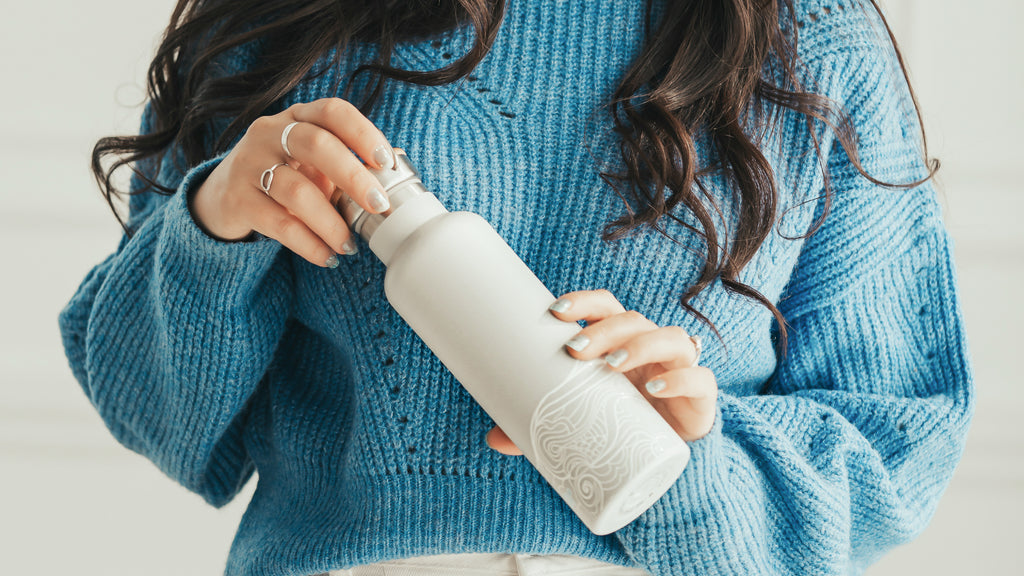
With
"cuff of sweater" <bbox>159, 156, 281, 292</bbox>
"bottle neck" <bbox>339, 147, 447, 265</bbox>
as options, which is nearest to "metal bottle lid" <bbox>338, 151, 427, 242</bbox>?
"bottle neck" <bbox>339, 147, 447, 265</bbox>

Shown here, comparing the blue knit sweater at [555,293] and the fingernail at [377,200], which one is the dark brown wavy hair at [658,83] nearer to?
the blue knit sweater at [555,293]

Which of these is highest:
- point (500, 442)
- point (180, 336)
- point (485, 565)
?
point (180, 336)

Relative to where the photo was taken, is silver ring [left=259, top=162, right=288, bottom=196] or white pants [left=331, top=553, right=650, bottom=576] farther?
white pants [left=331, top=553, right=650, bottom=576]

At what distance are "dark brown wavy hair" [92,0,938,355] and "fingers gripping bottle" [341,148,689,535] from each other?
0.17 meters

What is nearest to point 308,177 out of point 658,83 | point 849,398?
point 658,83

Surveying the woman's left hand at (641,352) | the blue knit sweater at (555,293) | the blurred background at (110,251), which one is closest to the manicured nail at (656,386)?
the woman's left hand at (641,352)

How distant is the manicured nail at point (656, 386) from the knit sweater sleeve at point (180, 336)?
25 cm

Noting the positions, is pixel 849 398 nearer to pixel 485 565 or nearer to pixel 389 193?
pixel 485 565

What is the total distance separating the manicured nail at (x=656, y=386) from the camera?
0.42 meters

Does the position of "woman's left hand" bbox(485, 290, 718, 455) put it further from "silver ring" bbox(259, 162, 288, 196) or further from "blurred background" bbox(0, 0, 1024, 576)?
"blurred background" bbox(0, 0, 1024, 576)

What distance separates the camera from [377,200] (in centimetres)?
39

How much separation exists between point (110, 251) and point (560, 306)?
1.08m

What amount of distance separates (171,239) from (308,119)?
0.57ft

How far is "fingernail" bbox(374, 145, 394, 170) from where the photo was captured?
40 centimetres
